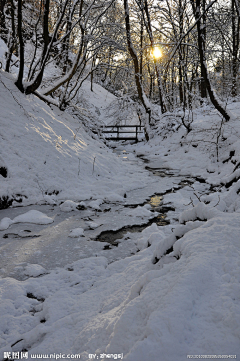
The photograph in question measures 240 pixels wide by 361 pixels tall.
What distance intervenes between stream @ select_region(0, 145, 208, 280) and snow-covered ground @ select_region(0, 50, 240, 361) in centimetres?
2

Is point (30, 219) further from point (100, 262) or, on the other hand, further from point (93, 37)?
point (93, 37)

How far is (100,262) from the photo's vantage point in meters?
2.74

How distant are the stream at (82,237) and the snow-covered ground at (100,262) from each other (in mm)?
19

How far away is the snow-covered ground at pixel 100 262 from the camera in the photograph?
46.9 inches

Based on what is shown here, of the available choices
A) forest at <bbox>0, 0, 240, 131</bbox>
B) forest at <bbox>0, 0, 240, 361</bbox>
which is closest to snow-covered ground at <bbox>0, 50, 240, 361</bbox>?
forest at <bbox>0, 0, 240, 361</bbox>

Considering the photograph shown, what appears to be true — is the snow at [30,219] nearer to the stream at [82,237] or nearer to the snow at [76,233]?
the stream at [82,237]

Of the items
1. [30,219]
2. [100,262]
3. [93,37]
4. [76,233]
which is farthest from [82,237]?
[93,37]

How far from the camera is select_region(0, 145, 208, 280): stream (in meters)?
2.77

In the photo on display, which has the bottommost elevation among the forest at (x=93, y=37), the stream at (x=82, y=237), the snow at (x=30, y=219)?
the stream at (x=82, y=237)

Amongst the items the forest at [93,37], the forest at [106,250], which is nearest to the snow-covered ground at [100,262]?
the forest at [106,250]

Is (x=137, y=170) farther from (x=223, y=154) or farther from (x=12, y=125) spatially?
(x=12, y=125)

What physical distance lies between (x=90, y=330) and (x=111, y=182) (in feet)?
15.0

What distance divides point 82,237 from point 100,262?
761 millimetres

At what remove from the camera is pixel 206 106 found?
15180 millimetres
